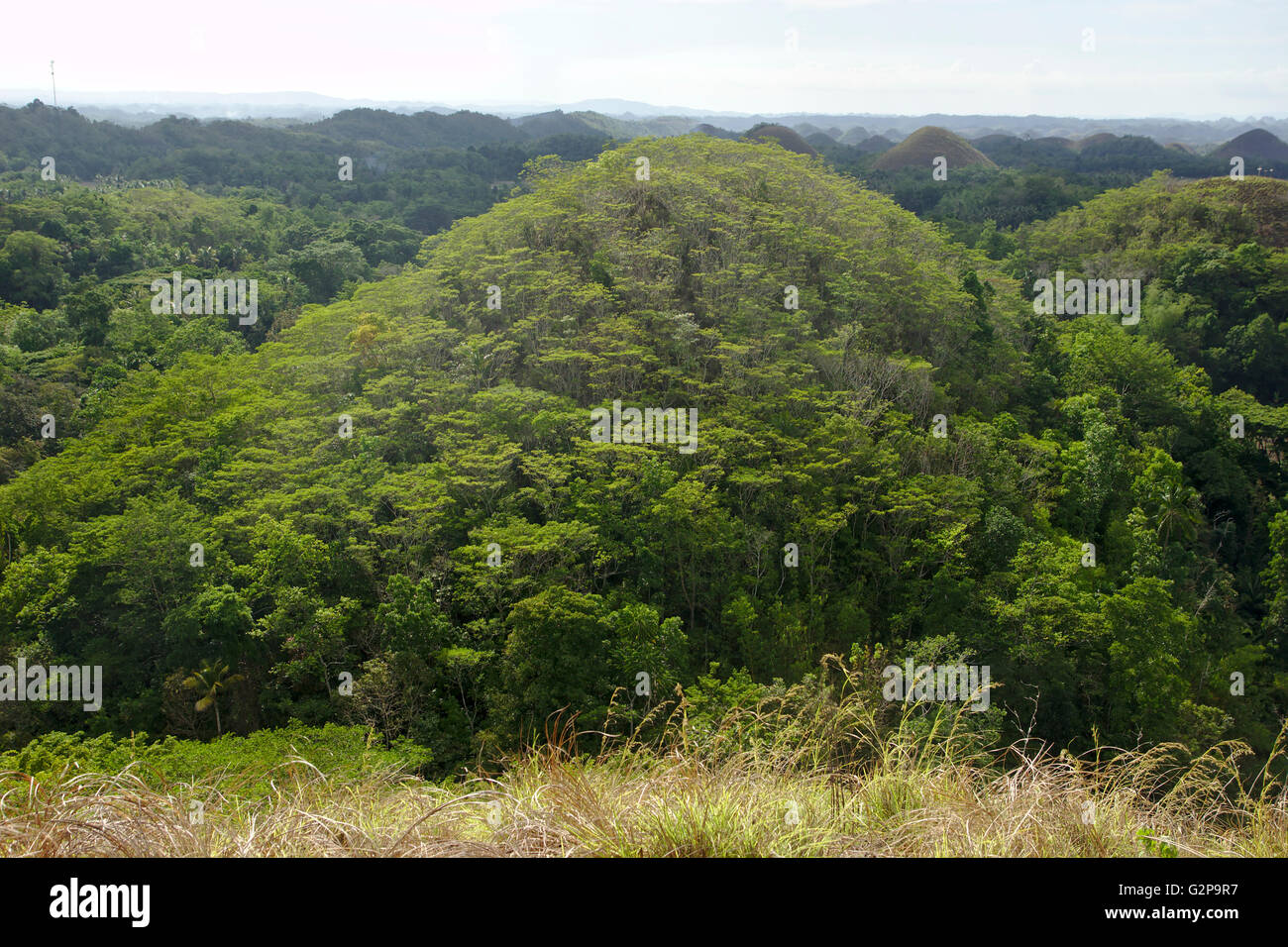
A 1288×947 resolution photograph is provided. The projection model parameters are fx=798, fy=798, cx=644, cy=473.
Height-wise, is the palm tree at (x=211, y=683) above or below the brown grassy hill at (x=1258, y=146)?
below

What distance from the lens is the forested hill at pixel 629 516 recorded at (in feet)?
41.3

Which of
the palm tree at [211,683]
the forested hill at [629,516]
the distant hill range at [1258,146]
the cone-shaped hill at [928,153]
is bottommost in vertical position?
the palm tree at [211,683]

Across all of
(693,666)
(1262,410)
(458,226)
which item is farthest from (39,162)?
(1262,410)

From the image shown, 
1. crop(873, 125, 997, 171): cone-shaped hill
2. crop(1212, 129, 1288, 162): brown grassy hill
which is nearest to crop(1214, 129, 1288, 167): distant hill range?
crop(1212, 129, 1288, 162): brown grassy hill

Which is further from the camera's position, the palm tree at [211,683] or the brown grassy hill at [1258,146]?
the brown grassy hill at [1258,146]

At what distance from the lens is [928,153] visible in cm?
8444

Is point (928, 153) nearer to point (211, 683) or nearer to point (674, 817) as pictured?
point (211, 683)

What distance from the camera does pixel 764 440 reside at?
1542 centimetres

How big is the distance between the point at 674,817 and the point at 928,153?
307 feet

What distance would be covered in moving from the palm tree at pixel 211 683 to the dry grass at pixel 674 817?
926 cm

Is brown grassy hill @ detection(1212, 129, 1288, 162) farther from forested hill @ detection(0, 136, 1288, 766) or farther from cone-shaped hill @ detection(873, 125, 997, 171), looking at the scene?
forested hill @ detection(0, 136, 1288, 766)

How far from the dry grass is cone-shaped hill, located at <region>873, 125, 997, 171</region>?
84.6 metres

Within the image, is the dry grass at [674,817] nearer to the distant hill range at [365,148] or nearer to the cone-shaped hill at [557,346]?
the cone-shaped hill at [557,346]

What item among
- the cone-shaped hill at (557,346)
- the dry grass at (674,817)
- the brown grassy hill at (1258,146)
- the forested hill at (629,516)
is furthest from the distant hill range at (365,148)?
the dry grass at (674,817)
